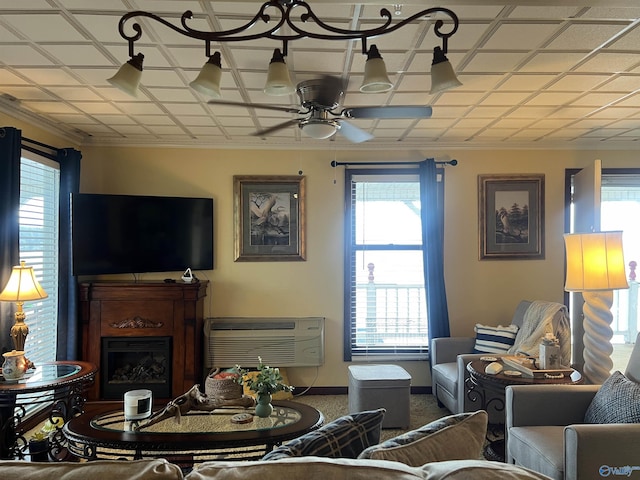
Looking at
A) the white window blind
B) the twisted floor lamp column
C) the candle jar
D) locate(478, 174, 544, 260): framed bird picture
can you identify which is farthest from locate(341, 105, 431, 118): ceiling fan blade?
the white window blind

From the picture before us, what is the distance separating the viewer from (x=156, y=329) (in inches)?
174

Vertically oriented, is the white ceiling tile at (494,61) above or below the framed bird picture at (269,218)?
above

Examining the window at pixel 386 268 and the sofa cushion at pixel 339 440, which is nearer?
the sofa cushion at pixel 339 440

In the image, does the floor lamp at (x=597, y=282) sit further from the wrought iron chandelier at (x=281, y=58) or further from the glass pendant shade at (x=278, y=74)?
the glass pendant shade at (x=278, y=74)

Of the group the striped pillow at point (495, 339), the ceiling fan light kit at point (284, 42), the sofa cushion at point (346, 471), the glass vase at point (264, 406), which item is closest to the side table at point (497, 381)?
the striped pillow at point (495, 339)

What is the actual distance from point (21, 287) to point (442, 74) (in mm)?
2928

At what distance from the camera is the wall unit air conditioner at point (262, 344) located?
4.73 meters

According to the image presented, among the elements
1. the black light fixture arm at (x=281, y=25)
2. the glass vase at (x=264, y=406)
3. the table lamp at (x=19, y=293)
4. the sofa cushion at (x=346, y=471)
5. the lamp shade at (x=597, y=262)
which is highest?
the black light fixture arm at (x=281, y=25)

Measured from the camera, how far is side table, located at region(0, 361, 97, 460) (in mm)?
2922

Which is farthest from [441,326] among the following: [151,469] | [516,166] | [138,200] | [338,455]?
[151,469]

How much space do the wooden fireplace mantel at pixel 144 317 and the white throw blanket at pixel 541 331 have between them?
287cm

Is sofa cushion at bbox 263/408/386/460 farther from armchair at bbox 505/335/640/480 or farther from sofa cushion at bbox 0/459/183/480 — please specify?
armchair at bbox 505/335/640/480

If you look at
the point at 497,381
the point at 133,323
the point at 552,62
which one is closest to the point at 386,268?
the point at 497,381

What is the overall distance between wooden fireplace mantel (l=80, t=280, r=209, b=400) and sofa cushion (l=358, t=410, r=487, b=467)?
340cm
